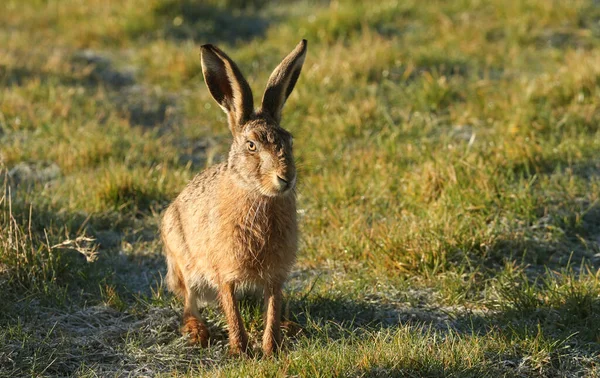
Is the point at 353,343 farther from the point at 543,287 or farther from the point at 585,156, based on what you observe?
the point at 585,156

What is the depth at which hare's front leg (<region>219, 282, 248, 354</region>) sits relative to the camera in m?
4.74

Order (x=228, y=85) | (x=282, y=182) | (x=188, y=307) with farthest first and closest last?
(x=188, y=307) → (x=228, y=85) → (x=282, y=182)

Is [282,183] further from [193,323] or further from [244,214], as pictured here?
[193,323]

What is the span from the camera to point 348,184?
259 inches

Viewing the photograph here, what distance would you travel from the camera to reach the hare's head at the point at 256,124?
175 inches

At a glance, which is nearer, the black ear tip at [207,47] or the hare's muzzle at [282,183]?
the hare's muzzle at [282,183]

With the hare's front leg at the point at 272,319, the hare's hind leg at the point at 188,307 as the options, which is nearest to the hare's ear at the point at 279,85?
the hare's front leg at the point at 272,319

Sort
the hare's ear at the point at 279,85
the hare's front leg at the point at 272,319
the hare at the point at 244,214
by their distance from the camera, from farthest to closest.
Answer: the hare's ear at the point at 279,85 < the hare's front leg at the point at 272,319 < the hare at the point at 244,214

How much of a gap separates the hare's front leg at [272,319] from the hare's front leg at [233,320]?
118 millimetres

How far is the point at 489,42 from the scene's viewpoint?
930 cm

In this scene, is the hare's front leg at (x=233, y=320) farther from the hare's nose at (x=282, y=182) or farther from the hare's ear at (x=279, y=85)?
the hare's ear at (x=279, y=85)

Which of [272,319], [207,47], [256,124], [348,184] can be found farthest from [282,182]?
[348,184]

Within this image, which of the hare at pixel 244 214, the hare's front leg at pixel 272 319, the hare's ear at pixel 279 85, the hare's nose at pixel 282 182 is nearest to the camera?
the hare's nose at pixel 282 182

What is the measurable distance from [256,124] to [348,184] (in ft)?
6.73
